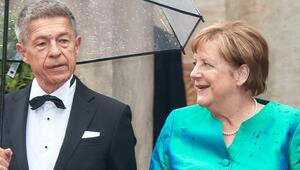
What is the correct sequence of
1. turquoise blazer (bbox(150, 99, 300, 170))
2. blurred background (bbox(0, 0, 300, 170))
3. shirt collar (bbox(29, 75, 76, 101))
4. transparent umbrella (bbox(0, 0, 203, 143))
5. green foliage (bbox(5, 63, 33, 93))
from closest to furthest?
turquoise blazer (bbox(150, 99, 300, 170))
shirt collar (bbox(29, 75, 76, 101))
transparent umbrella (bbox(0, 0, 203, 143))
green foliage (bbox(5, 63, 33, 93))
blurred background (bbox(0, 0, 300, 170))

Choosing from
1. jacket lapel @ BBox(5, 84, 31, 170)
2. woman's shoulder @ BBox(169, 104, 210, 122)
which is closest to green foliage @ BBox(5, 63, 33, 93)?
jacket lapel @ BBox(5, 84, 31, 170)

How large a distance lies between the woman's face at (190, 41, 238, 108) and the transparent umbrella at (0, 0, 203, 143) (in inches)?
14.5

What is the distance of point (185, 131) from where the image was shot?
4.66 meters

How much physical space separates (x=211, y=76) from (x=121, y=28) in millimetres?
819

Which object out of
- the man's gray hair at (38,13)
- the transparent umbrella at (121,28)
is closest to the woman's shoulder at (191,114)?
the transparent umbrella at (121,28)

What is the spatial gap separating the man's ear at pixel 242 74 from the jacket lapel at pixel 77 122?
75 cm

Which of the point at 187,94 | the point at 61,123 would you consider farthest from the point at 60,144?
the point at 187,94

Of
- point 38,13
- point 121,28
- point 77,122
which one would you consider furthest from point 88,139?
point 121,28

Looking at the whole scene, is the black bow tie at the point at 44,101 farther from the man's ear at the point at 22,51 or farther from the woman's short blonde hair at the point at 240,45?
the woman's short blonde hair at the point at 240,45

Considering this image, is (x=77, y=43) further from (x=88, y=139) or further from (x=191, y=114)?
(x=191, y=114)

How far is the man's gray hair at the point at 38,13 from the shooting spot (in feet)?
14.9

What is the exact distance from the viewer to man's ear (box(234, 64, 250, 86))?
4484mm

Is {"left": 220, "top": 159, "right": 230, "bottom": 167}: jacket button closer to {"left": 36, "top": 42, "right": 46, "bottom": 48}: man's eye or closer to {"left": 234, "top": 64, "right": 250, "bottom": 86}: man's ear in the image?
{"left": 234, "top": 64, "right": 250, "bottom": 86}: man's ear

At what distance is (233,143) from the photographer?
4531mm
